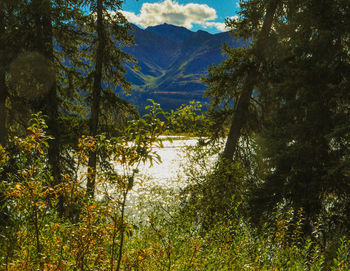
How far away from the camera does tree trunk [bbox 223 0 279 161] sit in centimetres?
1055

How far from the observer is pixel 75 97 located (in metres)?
12.3

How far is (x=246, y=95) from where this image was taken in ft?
36.8

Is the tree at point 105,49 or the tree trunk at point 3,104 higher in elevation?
the tree at point 105,49

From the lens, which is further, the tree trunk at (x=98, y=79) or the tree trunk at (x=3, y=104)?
the tree trunk at (x=98, y=79)

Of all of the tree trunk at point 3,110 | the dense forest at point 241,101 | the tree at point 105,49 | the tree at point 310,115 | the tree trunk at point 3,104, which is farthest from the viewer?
the tree at point 105,49

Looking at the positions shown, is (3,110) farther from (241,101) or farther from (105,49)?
(241,101)

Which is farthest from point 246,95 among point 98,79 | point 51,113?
point 51,113

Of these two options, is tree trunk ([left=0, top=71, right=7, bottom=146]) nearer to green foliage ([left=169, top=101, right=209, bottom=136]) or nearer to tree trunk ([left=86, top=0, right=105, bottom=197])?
tree trunk ([left=86, top=0, right=105, bottom=197])

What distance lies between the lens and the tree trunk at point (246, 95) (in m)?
10.6

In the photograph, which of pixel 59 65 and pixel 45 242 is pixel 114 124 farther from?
pixel 45 242

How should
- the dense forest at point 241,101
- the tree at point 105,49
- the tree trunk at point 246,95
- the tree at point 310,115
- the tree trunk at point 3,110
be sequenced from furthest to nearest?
1. the tree at point 105,49
2. the tree trunk at point 246,95
3. the tree trunk at point 3,110
4. the tree at point 310,115
5. the dense forest at point 241,101

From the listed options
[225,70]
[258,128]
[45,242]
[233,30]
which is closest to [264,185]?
[258,128]

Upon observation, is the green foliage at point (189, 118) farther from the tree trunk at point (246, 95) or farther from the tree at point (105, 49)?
the tree at point (105, 49)

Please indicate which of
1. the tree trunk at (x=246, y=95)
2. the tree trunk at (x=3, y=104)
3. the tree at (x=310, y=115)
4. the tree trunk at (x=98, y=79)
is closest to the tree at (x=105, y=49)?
the tree trunk at (x=98, y=79)
